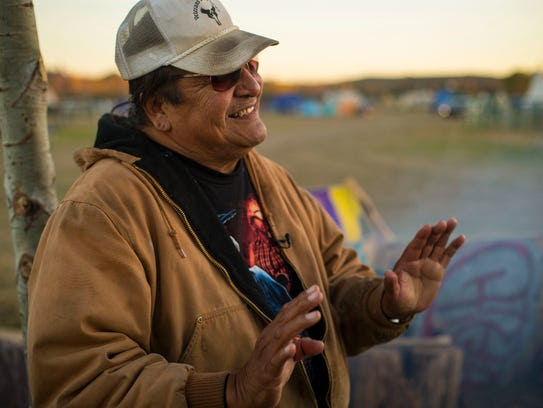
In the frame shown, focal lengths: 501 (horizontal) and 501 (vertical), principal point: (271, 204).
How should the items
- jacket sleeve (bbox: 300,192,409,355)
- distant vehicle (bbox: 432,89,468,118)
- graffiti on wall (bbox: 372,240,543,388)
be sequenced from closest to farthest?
jacket sleeve (bbox: 300,192,409,355), graffiti on wall (bbox: 372,240,543,388), distant vehicle (bbox: 432,89,468,118)

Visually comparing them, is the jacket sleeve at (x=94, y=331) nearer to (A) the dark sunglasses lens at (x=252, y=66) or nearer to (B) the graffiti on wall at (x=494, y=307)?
(A) the dark sunglasses lens at (x=252, y=66)

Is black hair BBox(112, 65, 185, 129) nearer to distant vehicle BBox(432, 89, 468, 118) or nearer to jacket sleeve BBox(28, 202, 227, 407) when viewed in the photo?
jacket sleeve BBox(28, 202, 227, 407)

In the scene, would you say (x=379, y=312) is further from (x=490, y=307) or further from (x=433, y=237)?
(x=490, y=307)

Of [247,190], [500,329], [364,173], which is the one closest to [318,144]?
[364,173]

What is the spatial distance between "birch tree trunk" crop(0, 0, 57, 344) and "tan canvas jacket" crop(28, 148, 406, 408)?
41 cm

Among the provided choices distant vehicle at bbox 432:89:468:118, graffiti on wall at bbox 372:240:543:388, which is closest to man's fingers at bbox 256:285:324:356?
graffiti on wall at bbox 372:240:543:388

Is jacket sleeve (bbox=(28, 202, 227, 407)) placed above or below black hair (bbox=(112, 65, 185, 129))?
below

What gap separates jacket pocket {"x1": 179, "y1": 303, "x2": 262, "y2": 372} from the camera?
5.07ft

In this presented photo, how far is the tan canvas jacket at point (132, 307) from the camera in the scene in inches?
52.7

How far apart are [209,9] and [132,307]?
1.04 meters

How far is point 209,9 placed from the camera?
1.74 metres

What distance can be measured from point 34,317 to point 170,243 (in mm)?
434

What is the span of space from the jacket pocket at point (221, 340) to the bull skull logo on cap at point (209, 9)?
0.99m

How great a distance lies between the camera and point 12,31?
191 cm
